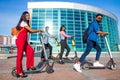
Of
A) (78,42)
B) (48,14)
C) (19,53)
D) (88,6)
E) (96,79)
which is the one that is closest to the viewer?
Result: (96,79)

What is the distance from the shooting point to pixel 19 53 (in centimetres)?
499

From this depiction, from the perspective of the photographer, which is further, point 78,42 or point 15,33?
point 78,42

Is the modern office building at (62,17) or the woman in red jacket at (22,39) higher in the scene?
the modern office building at (62,17)

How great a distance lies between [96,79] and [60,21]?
37573mm

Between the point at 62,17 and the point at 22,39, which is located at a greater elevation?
the point at 62,17

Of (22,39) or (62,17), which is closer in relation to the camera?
(22,39)

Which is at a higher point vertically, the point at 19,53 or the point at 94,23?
the point at 94,23

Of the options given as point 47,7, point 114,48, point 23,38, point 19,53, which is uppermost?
point 47,7

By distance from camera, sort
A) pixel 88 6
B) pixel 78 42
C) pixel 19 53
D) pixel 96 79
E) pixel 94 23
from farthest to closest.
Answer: pixel 88 6, pixel 78 42, pixel 94 23, pixel 19 53, pixel 96 79

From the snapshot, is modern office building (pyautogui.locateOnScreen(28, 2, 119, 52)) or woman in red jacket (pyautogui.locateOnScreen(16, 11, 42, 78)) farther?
modern office building (pyautogui.locateOnScreen(28, 2, 119, 52))

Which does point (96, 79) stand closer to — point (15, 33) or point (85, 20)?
point (15, 33)

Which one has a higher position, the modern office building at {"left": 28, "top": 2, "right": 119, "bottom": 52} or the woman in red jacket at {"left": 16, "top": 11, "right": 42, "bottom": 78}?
the modern office building at {"left": 28, "top": 2, "right": 119, "bottom": 52}

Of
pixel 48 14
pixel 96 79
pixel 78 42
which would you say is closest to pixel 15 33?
pixel 96 79

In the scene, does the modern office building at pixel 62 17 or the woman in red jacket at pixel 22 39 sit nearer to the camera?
the woman in red jacket at pixel 22 39
